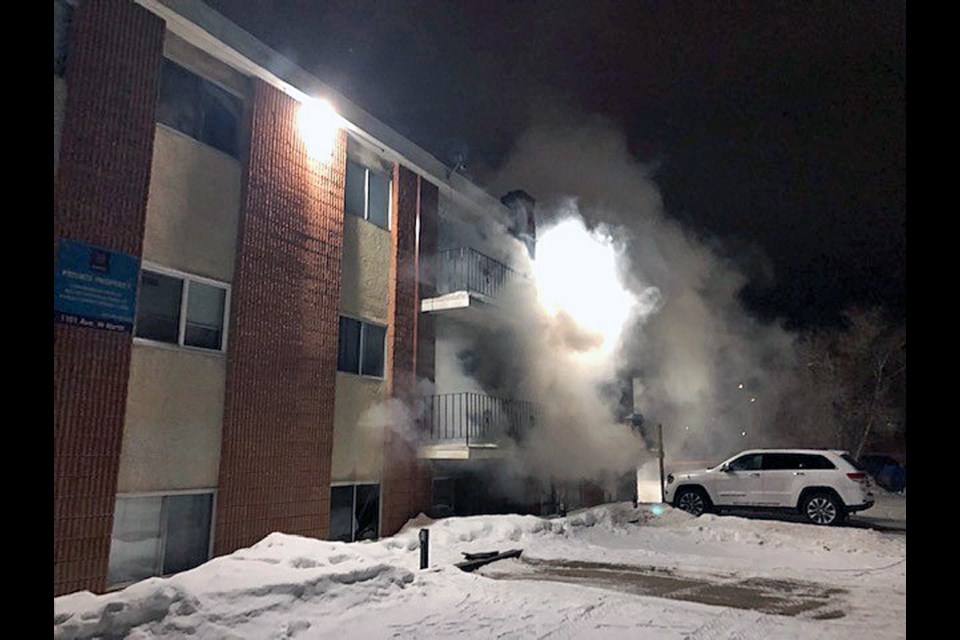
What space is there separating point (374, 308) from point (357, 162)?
2.77 metres

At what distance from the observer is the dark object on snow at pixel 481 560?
9445 mm

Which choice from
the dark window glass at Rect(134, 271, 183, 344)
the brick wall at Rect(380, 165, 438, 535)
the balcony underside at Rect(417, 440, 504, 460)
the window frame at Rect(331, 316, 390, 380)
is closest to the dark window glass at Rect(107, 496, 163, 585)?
the dark window glass at Rect(134, 271, 183, 344)

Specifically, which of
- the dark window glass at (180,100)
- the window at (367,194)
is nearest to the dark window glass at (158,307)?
the dark window glass at (180,100)

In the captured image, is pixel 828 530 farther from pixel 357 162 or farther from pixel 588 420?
pixel 357 162

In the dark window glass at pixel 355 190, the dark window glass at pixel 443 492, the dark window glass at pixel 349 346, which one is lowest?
the dark window glass at pixel 443 492

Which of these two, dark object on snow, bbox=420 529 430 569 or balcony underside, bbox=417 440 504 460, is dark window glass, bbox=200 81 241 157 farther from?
balcony underside, bbox=417 440 504 460

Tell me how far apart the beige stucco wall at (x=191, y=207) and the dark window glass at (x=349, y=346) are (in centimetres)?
256

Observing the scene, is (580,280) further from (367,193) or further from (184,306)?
(184,306)

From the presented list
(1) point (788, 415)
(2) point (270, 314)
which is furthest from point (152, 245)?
(1) point (788, 415)

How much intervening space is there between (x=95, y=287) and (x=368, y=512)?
590 centimetres

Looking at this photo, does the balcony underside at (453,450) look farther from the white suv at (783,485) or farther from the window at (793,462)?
the window at (793,462)

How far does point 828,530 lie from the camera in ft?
41.0

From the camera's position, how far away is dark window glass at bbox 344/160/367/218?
11773mm

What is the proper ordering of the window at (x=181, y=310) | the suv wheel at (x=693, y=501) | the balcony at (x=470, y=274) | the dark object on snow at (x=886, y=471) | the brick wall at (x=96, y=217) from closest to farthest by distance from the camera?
the brick wall at (x=96, y=217), the window at (x=181, y=310), the balcony at (x=470, y=274), the suv wheel at (x=693, y=501), the dark object on snow at (x=886, y=471)
